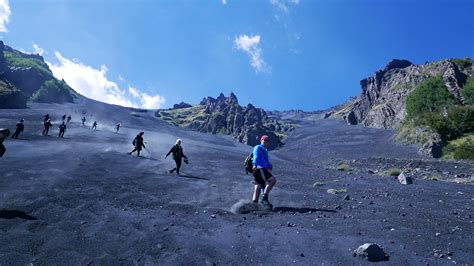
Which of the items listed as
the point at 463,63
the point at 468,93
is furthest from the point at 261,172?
the point at 463,63

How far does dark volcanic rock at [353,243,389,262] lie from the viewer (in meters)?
7.98

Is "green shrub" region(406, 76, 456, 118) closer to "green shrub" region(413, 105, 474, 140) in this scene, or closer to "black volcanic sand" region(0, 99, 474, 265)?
"green shrub" region(413, 105, 474, 140)

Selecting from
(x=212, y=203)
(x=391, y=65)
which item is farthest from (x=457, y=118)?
(x=391, y=65)

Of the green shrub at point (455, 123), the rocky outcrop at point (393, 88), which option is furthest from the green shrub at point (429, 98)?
the green shrub at point (455, 123)

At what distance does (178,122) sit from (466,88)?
141 metres

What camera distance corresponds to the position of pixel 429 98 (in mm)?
77875

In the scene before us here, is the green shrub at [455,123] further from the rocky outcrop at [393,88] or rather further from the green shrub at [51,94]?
the green shrub at [51,94]

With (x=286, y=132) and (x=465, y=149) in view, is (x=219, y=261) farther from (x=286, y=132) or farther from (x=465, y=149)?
(x=286, y=132)

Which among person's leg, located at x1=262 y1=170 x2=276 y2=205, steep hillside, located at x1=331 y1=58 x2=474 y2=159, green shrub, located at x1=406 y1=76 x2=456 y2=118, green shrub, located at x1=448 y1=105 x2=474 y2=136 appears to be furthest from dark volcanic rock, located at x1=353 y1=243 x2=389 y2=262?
green shrub, located at x1=406 y1=76 x2=456 y2=118

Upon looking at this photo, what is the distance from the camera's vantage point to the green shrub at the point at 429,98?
2985 inches

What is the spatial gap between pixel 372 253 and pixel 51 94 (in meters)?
156

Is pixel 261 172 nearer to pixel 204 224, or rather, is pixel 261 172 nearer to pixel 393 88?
pixel 204 224

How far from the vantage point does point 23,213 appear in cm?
1023

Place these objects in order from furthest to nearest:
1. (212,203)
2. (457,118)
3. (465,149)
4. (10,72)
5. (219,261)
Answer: (10,72) → (457,118) → (465,149) → (212,203) → (219,261)
